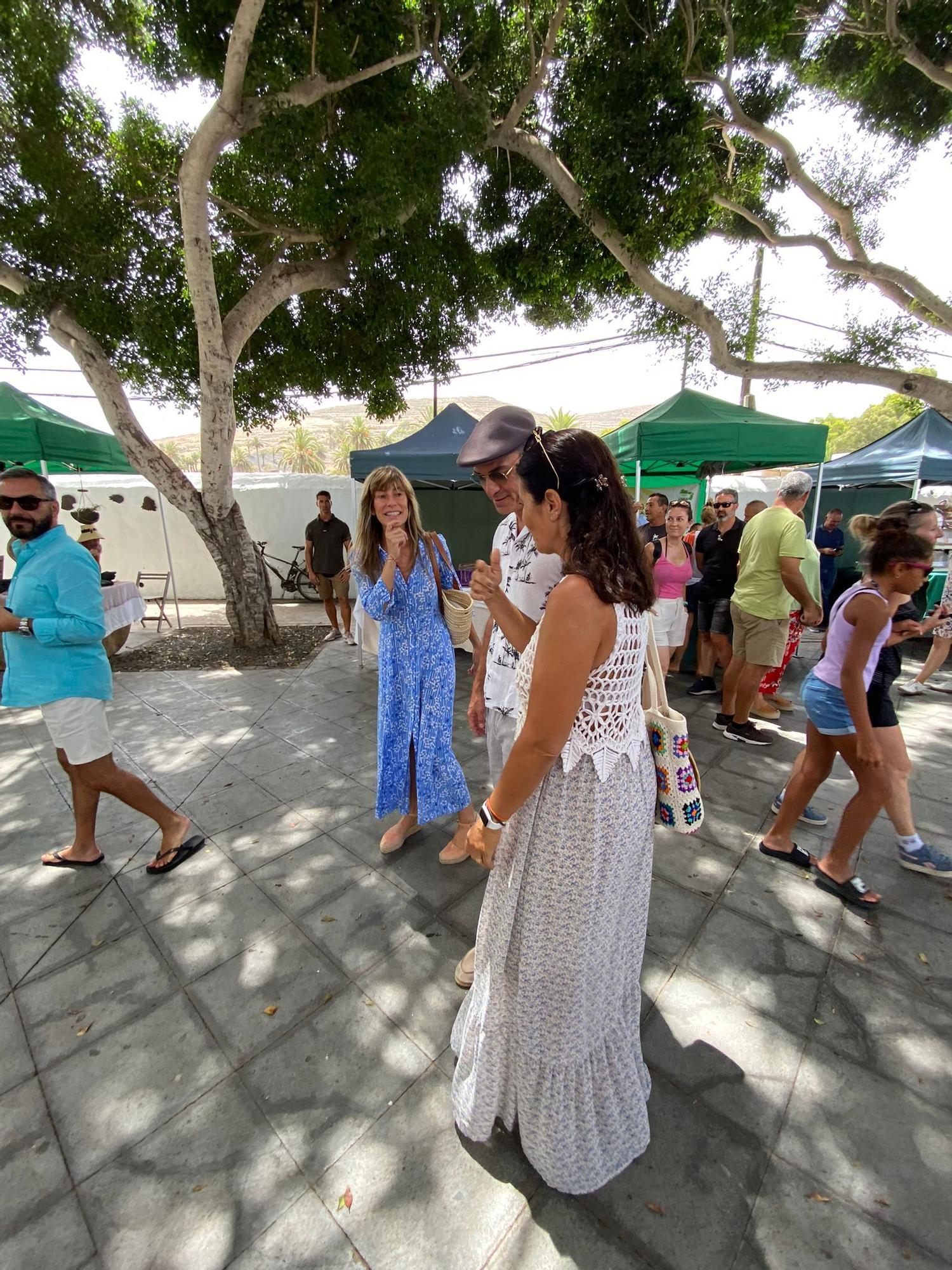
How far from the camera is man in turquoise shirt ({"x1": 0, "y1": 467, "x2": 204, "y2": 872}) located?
7.30 feet

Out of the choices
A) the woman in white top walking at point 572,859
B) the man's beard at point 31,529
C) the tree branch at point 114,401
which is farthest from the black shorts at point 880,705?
the tree branch at point 114,401

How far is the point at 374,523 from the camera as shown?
2461 mm

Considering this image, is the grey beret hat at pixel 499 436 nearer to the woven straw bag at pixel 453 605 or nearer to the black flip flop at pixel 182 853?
the woven straw bag at pixel 453 605

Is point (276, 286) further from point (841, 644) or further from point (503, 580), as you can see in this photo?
point (841, 644)

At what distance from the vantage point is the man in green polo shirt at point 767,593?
3738 mm

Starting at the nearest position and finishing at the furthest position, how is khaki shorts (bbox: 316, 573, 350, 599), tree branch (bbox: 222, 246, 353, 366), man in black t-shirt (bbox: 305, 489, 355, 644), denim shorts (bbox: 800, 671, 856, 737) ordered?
denim shorts (bbox: 800, 671, 856, 737) → tree branch (bbox: 222, 246, 353, 366) → man in black t-shirt (bbox: 305, 489, 355, 644) → khaki shorts (bbox: 316, 573, 350, 599)

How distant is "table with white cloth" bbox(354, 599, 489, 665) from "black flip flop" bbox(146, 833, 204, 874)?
1511 millimetres

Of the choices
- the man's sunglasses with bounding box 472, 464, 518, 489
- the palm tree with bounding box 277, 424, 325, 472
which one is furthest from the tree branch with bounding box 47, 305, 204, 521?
the palm tree with bounding box 277, 424, 325, 472

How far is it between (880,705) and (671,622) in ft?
8.22

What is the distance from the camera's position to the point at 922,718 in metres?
4.53

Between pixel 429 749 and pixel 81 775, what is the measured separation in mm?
1622

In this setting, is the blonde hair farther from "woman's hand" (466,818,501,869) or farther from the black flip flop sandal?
the black flip flop sandal

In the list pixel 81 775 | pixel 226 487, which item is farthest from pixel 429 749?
pixel 226 487

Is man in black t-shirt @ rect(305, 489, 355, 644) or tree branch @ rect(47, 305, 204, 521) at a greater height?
tree branch @ rect(47, 305, 204, 521)
